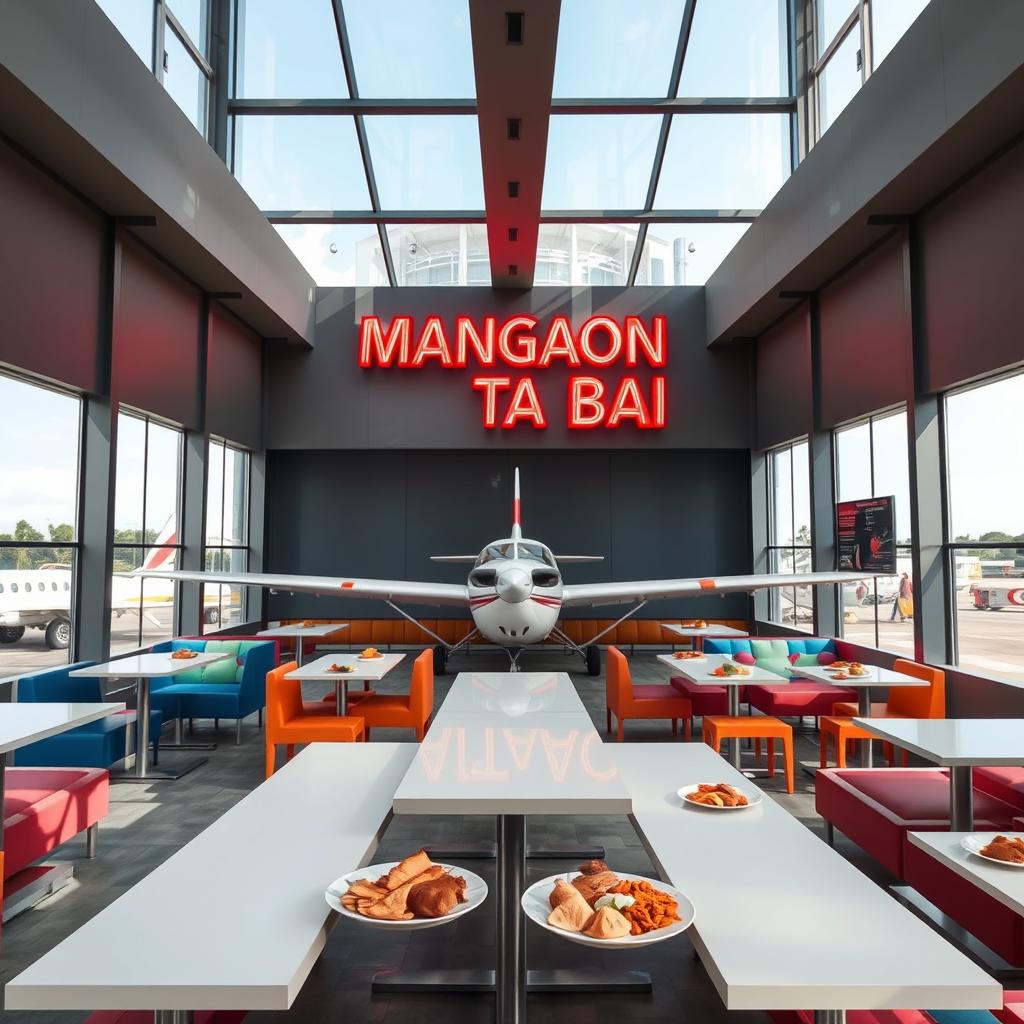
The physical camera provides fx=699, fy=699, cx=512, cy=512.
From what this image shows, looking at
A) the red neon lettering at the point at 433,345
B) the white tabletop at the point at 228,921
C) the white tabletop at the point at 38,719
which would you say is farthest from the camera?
the red neon lettering at the point at 433,345

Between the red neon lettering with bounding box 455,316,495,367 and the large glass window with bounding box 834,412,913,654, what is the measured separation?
5.47m

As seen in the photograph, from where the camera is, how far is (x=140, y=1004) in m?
1.39

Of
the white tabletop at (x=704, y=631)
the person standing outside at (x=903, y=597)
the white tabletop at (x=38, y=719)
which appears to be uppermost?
the person standing outside at (x=903, y=597)

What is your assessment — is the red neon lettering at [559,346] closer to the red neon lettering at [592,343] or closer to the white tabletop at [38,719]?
the red neon lettering at [592,343]

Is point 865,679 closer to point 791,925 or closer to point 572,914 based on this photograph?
point 791,925

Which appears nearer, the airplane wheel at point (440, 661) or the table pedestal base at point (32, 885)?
the table pedestal base at point (32, 885)

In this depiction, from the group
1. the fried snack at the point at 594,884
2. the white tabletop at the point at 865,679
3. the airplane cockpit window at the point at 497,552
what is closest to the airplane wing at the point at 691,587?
the airplane cockpit window at the point at 497,552

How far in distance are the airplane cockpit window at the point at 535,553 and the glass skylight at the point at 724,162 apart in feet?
19.0

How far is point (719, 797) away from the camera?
2469 millimetres

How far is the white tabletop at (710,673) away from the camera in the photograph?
5199 millimetres

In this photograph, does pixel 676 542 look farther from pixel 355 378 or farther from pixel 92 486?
pixel 92 486

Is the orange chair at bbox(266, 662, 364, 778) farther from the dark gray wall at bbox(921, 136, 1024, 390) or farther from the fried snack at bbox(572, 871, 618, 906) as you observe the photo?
the dark gray wall at bbox(921, 136, 1024, 390)

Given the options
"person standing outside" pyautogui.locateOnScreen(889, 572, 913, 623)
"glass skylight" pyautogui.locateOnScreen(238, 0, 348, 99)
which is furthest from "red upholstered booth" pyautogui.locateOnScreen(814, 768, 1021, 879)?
"glass skylight" pyautogui.locateOnScreen(238, 0, 348, 99)

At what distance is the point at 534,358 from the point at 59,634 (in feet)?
25.3
